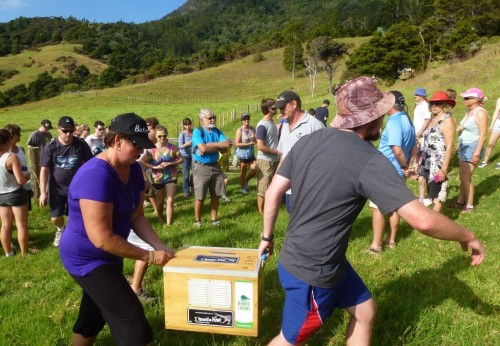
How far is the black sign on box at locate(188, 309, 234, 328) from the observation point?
2.98 m

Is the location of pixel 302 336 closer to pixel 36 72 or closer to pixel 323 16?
pixel 36 72

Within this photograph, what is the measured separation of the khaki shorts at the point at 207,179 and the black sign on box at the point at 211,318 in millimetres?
3842

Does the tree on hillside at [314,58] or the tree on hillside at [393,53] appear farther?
the tree on hillside at [314,58]

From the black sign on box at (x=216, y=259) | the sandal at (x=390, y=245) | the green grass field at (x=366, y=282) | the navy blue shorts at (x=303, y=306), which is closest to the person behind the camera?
the navy blue shorts at (x=303, y=306)

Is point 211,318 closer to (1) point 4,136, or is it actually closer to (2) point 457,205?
(1) point 4,136

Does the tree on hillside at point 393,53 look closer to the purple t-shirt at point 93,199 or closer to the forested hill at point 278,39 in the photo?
the forested hill at point 278,39

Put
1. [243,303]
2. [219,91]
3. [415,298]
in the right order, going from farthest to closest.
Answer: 1. [219,91]
2. [415,298]
3. [243,303]

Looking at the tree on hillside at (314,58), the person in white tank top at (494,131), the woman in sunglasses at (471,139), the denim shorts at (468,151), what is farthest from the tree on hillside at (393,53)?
the denim shorts at (468,151)

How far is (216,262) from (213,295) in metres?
0.26

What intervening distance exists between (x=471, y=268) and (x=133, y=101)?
61.9 m

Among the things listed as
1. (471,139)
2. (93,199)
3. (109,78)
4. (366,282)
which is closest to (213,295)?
(93,199)

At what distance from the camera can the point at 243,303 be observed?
2938 mm

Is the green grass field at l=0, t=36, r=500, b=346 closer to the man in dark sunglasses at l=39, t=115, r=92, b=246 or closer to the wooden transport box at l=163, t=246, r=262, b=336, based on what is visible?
the wooden transport box at l=163, t=246, r=262, b=336

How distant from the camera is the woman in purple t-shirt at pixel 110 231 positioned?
8.28 ft
